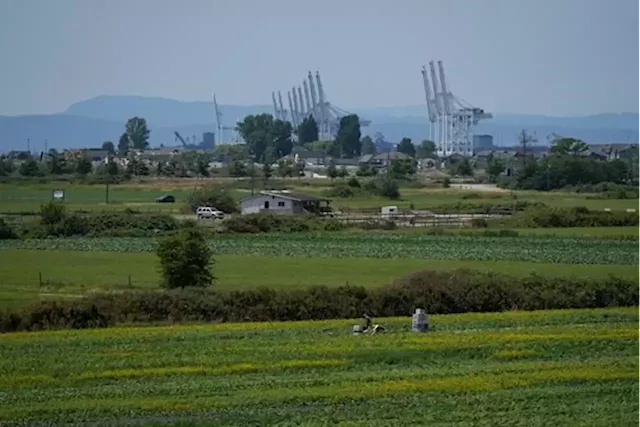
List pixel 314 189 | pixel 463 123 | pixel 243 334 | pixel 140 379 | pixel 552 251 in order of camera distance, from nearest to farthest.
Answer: pixel 140 379
pixel 243 334
pixel 552 251
pixel 314 189
pixel 463 123

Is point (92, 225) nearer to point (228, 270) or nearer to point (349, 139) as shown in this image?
point (228, 270)

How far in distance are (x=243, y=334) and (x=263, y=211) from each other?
96.8 ft

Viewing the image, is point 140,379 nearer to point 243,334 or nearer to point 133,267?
point 243,334

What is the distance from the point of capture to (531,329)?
71.3 ft

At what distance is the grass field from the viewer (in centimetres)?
5584

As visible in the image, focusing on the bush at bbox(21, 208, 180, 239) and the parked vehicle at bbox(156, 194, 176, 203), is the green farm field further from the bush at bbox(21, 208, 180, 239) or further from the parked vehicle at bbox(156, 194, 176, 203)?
the parked vehicle at bbox(156, 194, 176, 203)

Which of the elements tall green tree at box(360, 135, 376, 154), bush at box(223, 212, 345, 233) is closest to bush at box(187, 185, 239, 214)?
bush at box(223, 212, 345, 233)

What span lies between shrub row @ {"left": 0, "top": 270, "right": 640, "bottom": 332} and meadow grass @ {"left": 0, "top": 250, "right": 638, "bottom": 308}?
232cm

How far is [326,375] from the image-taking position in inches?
673

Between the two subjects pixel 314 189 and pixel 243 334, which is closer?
pixel 243 334

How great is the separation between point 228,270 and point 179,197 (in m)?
32.1

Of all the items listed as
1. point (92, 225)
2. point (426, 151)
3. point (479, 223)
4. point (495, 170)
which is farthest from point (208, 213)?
point (426, 151)

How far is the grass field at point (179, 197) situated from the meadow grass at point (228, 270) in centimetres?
1808

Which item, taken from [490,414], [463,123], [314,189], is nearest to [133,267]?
[490,414]
